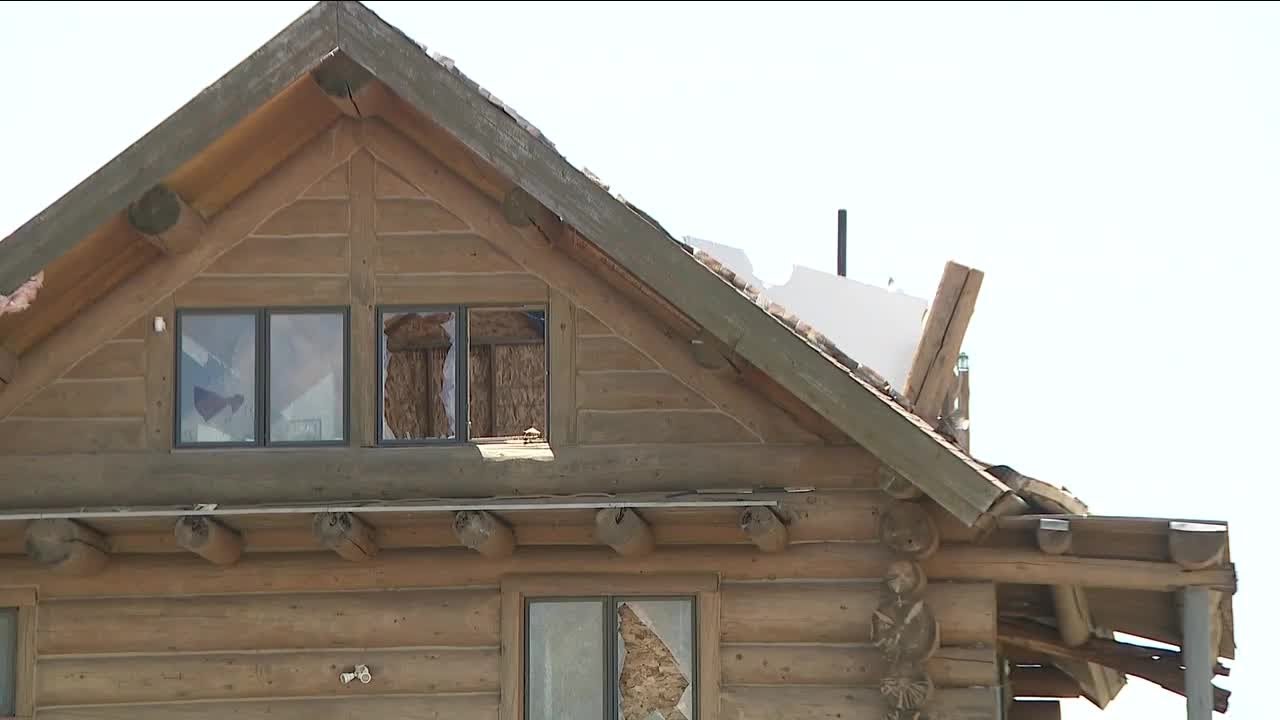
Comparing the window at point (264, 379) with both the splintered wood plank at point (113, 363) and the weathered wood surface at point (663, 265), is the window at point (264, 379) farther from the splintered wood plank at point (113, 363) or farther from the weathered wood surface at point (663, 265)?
the weathered wood surface at point (663, 265)

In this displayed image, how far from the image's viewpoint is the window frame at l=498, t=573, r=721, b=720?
11.6m

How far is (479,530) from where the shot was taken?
37.1 ft

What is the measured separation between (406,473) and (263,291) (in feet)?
5.86

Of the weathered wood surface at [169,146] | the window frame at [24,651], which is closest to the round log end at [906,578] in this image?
the weathered wood surface at [169,146]

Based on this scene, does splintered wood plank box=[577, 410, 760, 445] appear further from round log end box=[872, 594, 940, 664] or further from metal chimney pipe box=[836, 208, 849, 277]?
metal chimney pipe box=[836, 208, 849, 277]

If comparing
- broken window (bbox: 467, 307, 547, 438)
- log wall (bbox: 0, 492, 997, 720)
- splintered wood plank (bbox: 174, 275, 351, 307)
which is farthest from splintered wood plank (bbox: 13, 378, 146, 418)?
broken window (bbox: 467, 307, 547, 438)

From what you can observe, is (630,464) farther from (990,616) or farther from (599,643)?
(990,616)

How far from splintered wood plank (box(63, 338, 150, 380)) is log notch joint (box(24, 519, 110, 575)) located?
1149mm

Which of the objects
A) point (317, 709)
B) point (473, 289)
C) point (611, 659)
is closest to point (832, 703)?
point (611, 659)

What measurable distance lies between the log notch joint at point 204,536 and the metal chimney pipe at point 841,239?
2214 centimetres

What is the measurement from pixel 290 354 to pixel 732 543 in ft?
11.8

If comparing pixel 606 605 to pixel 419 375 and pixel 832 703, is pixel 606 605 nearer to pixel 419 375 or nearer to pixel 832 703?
pixel 832 703

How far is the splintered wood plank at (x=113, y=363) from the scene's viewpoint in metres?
12.0

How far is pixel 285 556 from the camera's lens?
1197 cm
